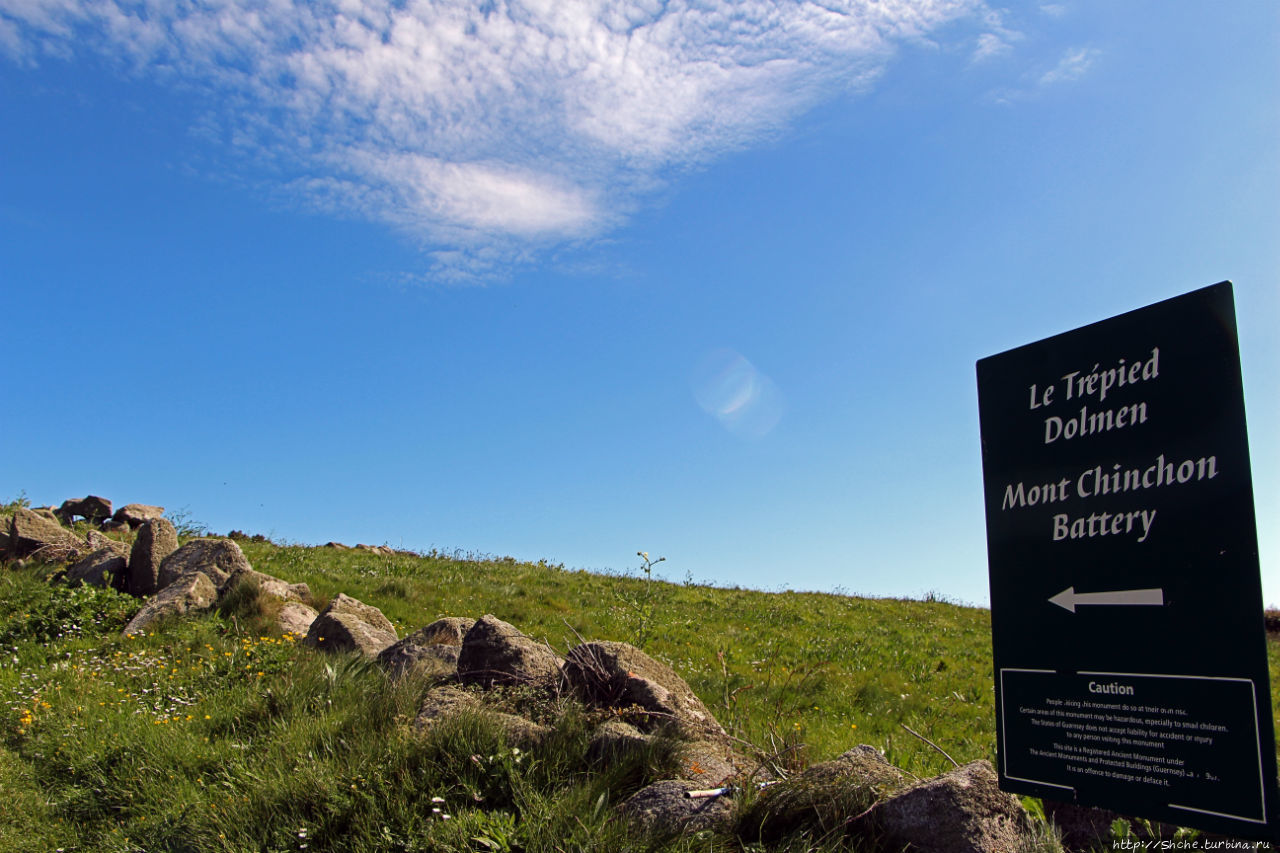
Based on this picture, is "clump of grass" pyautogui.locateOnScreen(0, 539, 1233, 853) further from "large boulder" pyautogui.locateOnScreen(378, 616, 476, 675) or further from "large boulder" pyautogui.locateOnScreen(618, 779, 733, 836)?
"large boulder" pyautogui.locateOnScreen(378, 616, 476, 675)

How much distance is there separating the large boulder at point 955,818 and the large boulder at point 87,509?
2093 centimetres

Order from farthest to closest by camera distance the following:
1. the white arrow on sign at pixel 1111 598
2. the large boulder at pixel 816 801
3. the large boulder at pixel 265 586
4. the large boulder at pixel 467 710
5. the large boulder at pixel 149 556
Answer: the large boulder at pixel 149 556 < the large boulder at pixel 265 586 < the large boulder at pixel 467 710 < the large boulder at pixel 816 801 < the white arrow on sign at pixel 1111 598

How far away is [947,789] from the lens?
15.0ft

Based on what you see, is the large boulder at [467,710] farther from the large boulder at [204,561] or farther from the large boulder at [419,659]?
the large boulder at [204,561]

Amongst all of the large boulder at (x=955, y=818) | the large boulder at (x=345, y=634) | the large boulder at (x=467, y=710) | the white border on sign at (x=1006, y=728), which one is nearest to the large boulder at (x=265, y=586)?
the large boulder at (x=345, y=634)

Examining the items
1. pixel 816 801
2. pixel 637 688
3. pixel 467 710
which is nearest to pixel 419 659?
pixel 467 710

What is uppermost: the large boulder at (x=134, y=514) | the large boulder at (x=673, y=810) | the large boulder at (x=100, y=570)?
the large boulder at (x=134, y=514)

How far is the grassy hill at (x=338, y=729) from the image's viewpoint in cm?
506

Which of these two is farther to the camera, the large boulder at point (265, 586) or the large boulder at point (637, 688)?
the large boulder at point (265, 586)

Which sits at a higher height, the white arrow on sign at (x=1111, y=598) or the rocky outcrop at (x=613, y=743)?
the white arrow on sign at (x=1111, y=598)

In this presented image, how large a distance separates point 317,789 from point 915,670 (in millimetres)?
11043

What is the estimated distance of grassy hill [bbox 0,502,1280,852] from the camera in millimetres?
5059

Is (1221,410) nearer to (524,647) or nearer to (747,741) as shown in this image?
(747,741)

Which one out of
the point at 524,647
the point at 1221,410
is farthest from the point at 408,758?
the point at 1221,410
